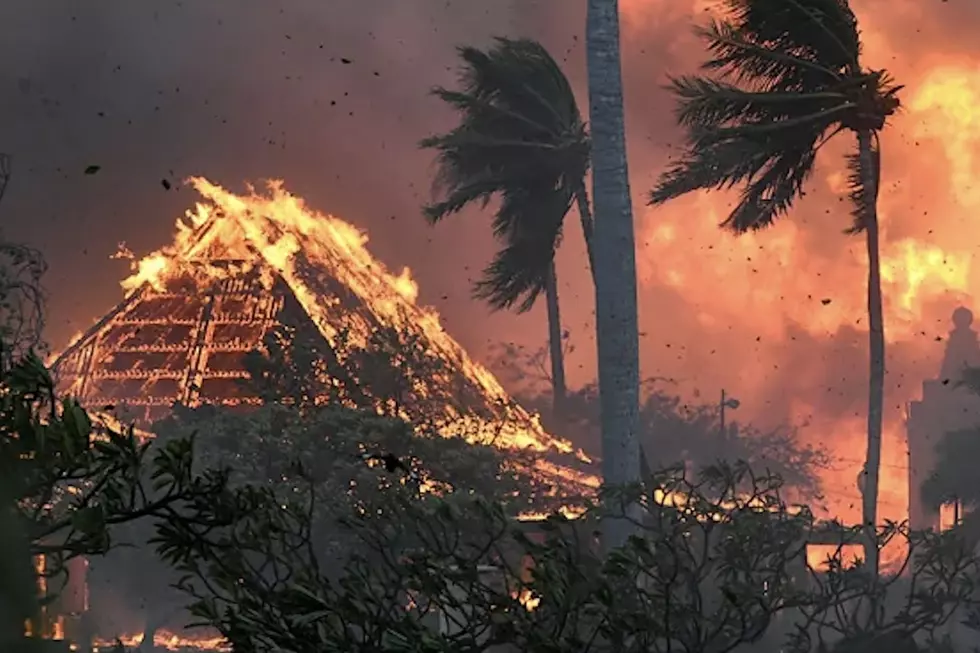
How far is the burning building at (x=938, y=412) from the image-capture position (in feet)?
101

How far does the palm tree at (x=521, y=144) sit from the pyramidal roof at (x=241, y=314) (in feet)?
7.43

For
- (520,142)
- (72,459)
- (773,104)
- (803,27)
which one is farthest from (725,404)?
(72,459)

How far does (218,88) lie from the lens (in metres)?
25.6

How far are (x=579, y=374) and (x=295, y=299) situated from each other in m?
10.2

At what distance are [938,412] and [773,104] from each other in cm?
2112

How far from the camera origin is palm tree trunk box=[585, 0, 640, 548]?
13891 millimetres

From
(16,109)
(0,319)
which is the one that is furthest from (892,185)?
(0,319)

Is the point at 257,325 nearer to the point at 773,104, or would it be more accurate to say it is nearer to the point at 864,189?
the point at 773,104

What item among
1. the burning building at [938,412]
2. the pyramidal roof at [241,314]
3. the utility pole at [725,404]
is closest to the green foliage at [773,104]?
the pyramidal roof at [241,314]

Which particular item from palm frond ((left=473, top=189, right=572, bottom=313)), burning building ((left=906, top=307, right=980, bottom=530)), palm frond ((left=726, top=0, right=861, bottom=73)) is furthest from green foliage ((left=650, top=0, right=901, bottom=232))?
burning building ((left=906, top=307, right=980, bottom=530))

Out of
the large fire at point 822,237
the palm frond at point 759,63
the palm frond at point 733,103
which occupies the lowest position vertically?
the palm frond at point 733,103

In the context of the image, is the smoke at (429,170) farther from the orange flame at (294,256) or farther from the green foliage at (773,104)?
the green foliage at (773,104)

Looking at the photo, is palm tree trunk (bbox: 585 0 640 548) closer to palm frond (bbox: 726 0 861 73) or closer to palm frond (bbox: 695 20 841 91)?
palm frond (bbox: 695 20 841 91)

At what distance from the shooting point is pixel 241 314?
76.9 feet
